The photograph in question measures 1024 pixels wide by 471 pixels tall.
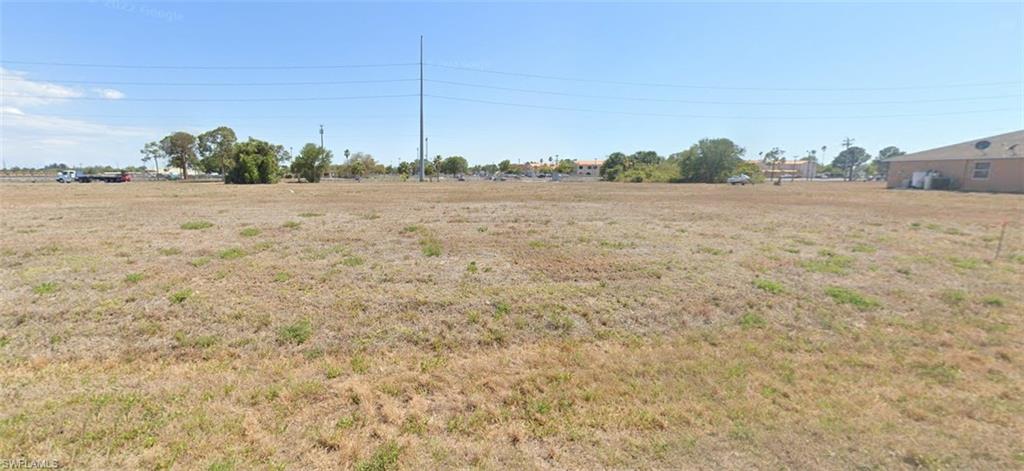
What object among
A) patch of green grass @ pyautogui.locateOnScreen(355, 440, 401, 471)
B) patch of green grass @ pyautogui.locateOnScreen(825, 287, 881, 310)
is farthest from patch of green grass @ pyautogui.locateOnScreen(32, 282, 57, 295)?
patch of green grass @ pyautogui.locateOnScreen(825, 287, 881, 310)

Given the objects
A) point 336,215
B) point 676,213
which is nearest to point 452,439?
point 336,215

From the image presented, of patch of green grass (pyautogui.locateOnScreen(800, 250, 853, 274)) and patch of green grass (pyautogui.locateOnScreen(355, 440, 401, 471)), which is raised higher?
patch of green grass (pyautogui.locateOnScreen(800, 250, 853, 274))

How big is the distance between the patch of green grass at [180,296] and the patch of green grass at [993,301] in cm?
1032

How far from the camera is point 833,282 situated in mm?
6293

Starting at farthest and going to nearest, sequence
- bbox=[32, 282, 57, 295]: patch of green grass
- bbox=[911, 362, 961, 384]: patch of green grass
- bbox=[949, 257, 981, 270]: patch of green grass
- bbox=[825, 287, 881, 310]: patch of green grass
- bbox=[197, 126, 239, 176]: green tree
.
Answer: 1. bbox=[197, 126, 239, 176]: green tree
2. bbox=[949, 257, 981, 270]: patch of green grass
3. bbox=[825, 287, 881, 310]: patch of green grass
4. bbox=[32, 282, 57, 295]: patch of green grass
5. bbox=[911, 362, 961, 384]: patch of green grass

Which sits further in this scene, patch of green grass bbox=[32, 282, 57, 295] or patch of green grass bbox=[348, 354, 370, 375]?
patch of green grass bbox=[32, 282, 57, 295]

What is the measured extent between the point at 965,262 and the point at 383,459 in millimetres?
10692

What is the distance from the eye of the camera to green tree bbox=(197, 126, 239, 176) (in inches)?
2653

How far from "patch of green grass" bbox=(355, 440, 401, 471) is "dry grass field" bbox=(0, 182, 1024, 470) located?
16mm

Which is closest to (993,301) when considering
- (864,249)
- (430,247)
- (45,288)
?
(864,249)

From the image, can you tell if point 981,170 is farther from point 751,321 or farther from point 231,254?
point 231,254

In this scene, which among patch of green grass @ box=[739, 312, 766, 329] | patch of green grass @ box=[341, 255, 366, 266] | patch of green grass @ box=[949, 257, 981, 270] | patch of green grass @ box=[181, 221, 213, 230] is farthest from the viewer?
patch of green grass @ box=[181, 221, 213, 230]

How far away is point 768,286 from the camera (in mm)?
5934

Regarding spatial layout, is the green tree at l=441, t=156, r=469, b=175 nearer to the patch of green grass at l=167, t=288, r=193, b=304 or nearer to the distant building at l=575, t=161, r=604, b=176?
the distant building at l=575, t=161, r=604, b=176
